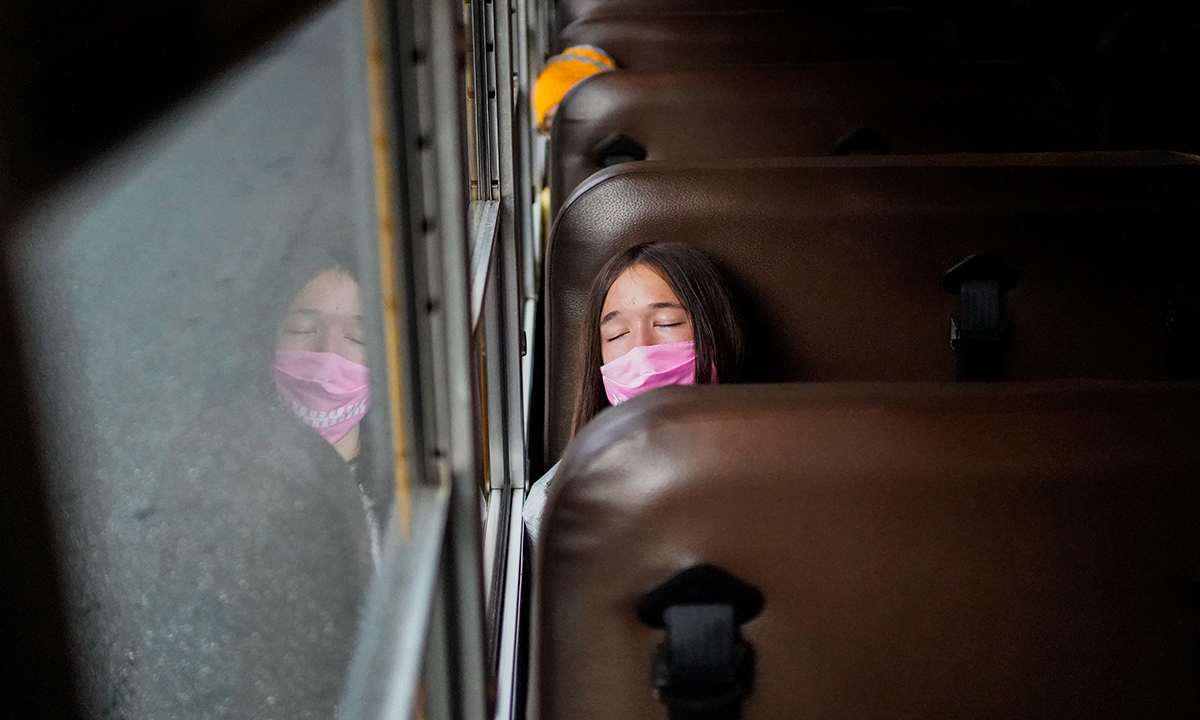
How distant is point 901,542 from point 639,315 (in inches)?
26.1

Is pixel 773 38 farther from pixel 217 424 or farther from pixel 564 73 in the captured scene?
pixel 217 424

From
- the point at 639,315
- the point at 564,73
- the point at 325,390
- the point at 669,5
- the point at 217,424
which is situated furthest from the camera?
the point at 669,5

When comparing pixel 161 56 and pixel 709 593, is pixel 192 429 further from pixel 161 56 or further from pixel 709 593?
pixel 161 56

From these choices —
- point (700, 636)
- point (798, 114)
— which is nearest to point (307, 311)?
Result: point (700, 636)

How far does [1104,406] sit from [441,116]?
0.56m

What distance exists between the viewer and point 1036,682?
760mm

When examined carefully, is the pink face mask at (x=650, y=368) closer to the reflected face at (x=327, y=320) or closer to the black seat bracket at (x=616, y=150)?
the reflected face at (x=327, y=320)

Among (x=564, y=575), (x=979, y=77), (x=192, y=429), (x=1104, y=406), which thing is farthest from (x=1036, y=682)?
(x=979, y=77)

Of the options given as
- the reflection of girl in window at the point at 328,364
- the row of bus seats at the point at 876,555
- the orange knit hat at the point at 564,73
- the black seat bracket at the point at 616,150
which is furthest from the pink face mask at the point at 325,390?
the orange knit hat at the point at 564,73

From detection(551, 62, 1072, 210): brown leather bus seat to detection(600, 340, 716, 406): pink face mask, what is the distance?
26.5 inches

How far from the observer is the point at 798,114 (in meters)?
1.89

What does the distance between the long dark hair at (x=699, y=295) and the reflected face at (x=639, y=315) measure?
0.01 m

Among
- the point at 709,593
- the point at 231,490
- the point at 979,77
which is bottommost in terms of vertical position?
the point at 231,490

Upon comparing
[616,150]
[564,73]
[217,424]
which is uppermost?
[564,73]
